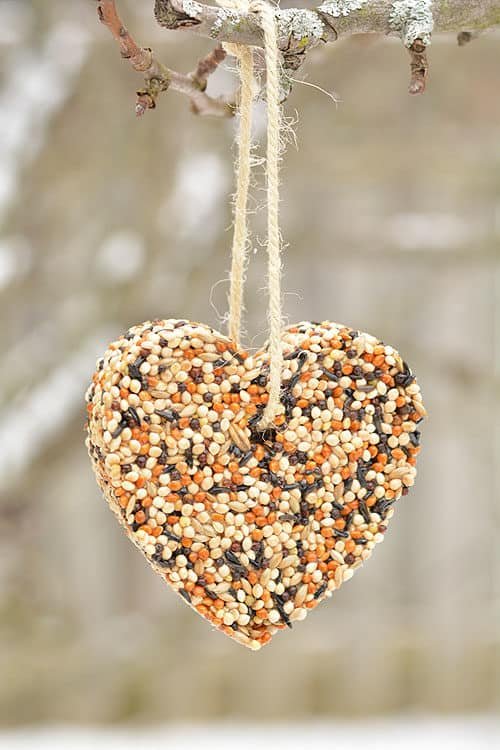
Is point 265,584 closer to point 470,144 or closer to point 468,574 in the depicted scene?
point 470,144

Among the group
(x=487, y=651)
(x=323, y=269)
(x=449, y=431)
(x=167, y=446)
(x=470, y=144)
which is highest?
(x=470, y=144)

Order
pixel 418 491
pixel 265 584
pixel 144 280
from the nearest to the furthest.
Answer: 1. pixel 265 584
2. pixel 144 280
3. pixel 418 491

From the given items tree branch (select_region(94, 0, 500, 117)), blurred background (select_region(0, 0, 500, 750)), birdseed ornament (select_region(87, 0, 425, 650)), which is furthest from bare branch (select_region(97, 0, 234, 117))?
blurred background (select_region(0, 0, 500, 750))

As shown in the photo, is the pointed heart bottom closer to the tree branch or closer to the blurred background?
the tree branch

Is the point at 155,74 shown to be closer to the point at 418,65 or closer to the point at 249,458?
the point at 418,65

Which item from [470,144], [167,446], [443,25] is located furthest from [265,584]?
[470,144]

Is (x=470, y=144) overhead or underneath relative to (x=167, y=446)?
overhead

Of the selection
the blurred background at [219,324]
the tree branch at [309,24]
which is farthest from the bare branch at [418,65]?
the blurred background at [219,324]
